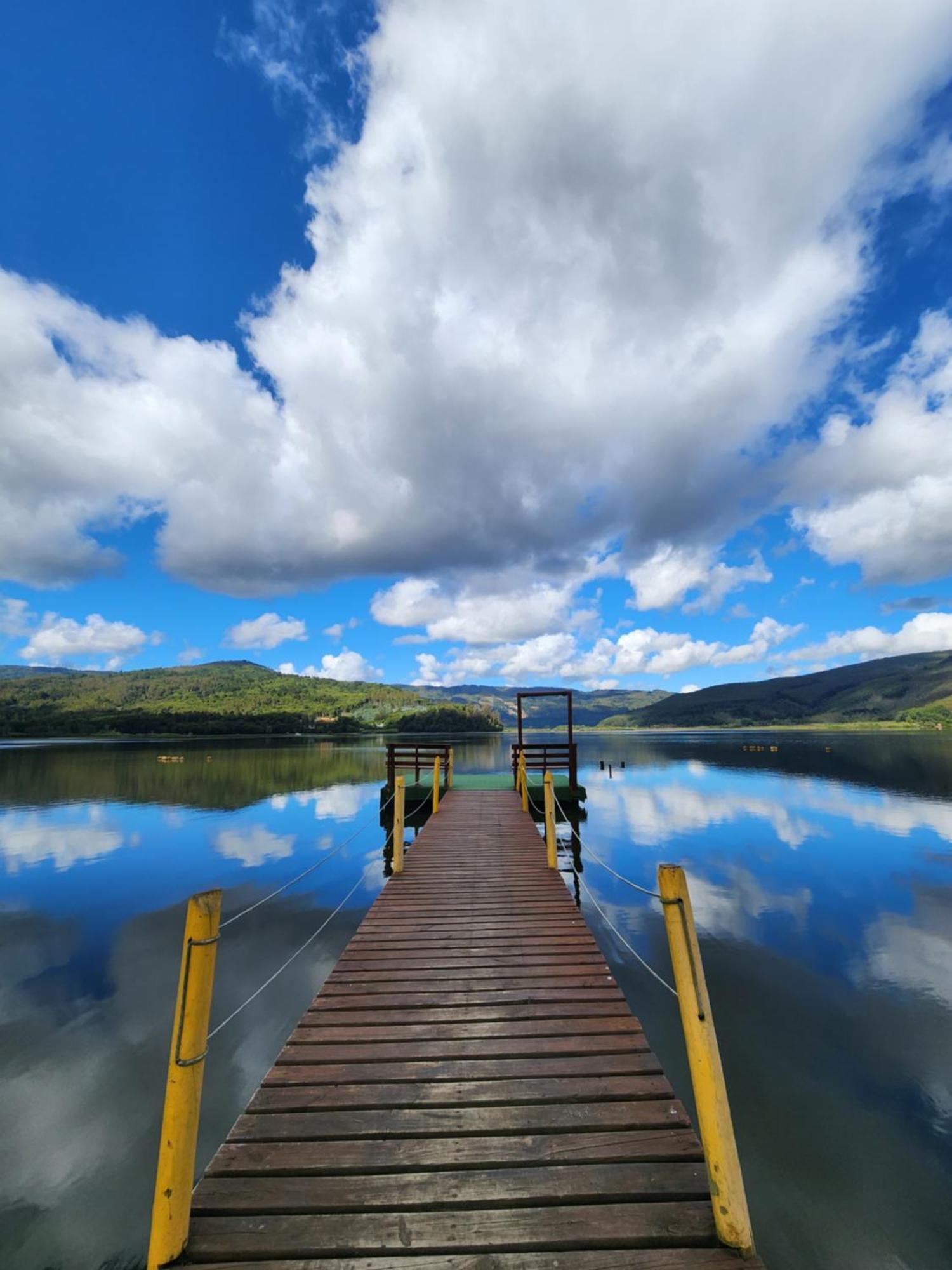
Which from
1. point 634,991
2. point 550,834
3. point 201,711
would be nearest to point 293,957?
point 550,834

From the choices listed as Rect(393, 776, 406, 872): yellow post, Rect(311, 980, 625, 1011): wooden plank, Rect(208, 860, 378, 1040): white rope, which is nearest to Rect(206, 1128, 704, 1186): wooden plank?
Rect(311, 980, 625, 1011): wooden plank

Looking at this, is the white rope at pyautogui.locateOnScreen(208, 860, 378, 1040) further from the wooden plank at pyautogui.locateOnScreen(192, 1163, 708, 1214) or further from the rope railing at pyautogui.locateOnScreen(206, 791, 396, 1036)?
the wooden plank at pyautogui.locateOnScreen(192, 1163, 708, 1214)

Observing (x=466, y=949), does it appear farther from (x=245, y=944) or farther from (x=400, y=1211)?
(x=245, y=944)

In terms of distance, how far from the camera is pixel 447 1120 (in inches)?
136

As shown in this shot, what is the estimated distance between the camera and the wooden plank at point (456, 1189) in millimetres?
2830

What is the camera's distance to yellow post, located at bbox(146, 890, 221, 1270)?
248cm

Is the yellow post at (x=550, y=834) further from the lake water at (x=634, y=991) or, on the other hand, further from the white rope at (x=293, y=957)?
the white rope at (x=293, y=957)

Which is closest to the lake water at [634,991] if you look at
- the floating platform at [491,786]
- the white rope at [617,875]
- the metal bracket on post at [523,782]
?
the white rope at [617,875]

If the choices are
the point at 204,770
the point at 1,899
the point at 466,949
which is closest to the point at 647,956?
the point at 466,949

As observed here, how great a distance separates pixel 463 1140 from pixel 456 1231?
1.95 ft

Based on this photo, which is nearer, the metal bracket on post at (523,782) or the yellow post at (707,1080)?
the yellow post at (707,1080)

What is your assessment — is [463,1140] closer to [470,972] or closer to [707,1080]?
[707,1080]

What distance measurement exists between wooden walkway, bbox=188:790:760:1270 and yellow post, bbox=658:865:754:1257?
0.49 feet

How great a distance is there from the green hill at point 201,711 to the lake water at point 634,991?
114 meters
